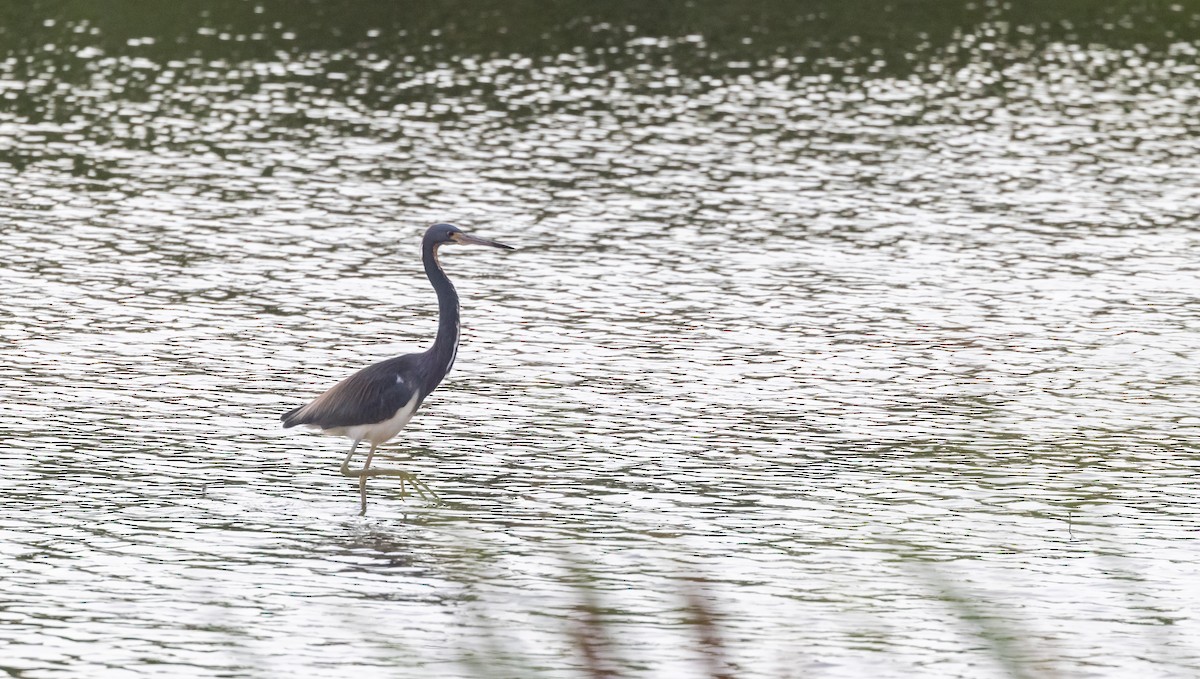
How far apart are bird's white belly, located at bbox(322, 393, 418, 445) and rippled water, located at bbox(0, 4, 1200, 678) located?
2.20 feet

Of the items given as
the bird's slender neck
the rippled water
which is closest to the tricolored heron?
the bird's slender neck

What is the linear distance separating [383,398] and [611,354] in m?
6.07

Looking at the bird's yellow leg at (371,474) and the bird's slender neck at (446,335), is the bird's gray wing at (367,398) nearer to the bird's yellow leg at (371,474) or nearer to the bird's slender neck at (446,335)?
the bird's slender neck at (446,335)

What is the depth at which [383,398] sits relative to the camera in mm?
15555

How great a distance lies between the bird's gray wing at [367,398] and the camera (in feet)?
51.0

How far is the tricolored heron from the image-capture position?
15.5 metres

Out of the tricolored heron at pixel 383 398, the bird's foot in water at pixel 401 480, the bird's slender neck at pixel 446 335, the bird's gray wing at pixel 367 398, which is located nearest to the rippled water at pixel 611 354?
the bird's foot in water at pixel 401 480

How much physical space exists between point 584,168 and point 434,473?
52.9 feet

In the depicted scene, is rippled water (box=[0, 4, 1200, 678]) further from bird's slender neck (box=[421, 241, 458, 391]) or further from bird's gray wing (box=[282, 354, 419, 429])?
bird's slender neck (box=[421, 241, 458, 391])

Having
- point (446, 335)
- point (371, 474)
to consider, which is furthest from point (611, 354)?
point (371, 474)

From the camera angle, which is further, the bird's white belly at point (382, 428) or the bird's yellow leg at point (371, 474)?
the bird's yellow leg at point (371, 474)

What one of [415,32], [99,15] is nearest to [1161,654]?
[415,32]

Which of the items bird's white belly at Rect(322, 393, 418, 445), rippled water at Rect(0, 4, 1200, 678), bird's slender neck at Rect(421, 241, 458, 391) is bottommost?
rippled water at Rect(0, 4, 1200, 678)

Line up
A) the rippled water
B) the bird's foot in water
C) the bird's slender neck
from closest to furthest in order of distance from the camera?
the rippled water < the bird's foot in water < the bird's slender neck
